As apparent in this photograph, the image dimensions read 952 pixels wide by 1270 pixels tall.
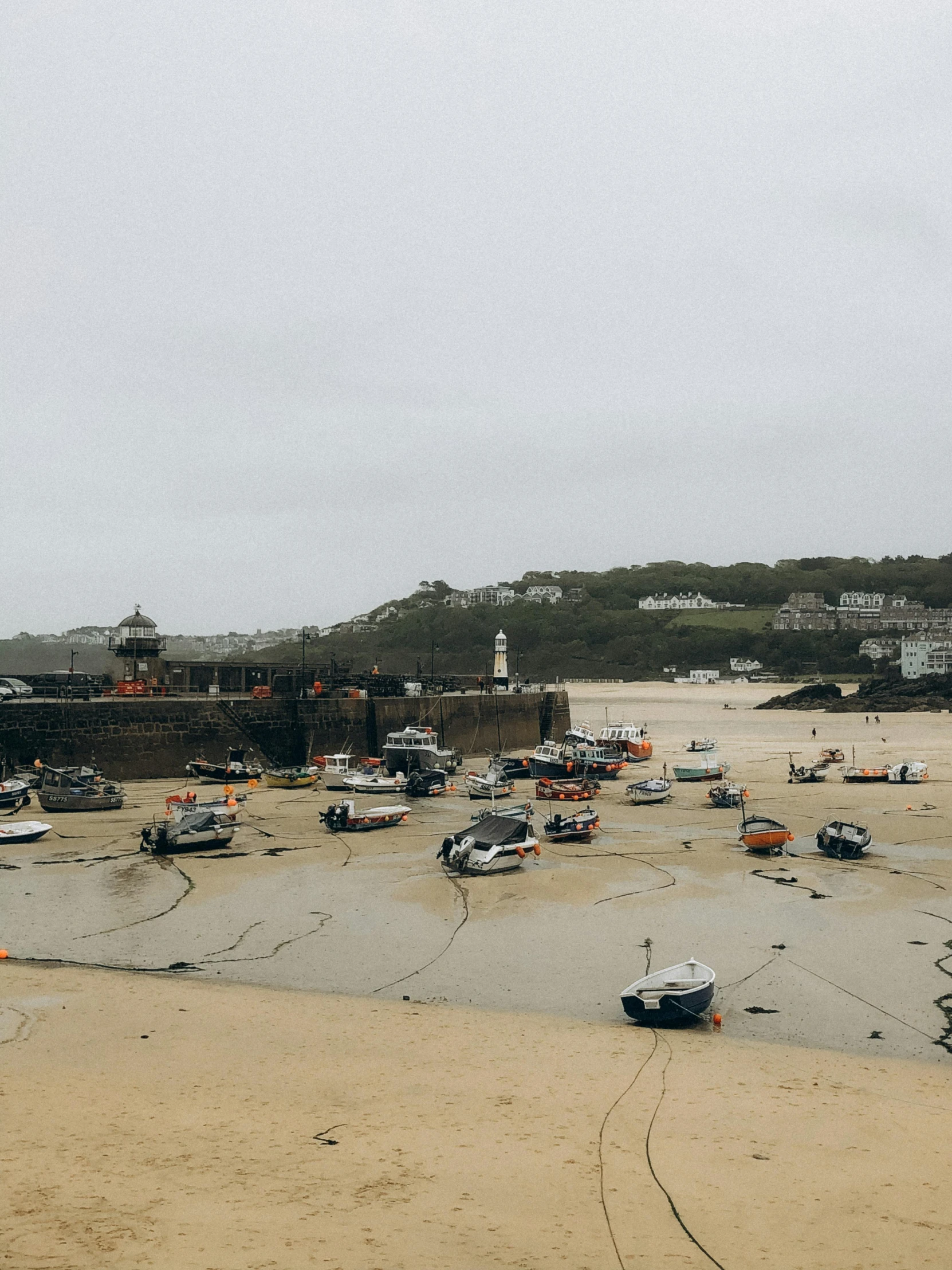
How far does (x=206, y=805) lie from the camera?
2656 cm

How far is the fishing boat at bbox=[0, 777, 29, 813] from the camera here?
2871 cm

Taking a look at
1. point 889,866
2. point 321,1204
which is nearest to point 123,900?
point 321,1204

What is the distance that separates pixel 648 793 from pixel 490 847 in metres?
11.1

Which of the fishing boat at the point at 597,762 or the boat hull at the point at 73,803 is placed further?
the fishing boat at the point at 597,762

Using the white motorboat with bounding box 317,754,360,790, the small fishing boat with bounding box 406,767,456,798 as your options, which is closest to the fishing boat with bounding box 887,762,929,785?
the small fishing boat with bounding box 406,767,456,798

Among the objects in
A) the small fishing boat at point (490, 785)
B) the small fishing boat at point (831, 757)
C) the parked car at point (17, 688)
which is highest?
the parked car at point (17, 688)

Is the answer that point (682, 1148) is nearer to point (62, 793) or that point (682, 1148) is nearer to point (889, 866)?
point (889, 866)

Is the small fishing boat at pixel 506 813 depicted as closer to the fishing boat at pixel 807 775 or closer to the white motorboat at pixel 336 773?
the white motorboat at pixel 336 773

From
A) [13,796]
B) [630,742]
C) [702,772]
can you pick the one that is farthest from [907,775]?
[13,796]

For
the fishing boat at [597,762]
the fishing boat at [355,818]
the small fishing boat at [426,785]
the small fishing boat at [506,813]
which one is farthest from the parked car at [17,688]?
the fishing boat at [597,762]

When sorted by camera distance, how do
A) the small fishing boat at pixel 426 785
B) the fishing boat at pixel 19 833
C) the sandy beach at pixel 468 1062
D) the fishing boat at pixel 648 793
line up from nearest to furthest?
the sandy beach at pixel 468 1062
the fishing boat at pixel 19 833
the fishing boat at pixel 648 793
the small fishing boat at pixel 426 785

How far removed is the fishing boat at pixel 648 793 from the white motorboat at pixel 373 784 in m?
8.01

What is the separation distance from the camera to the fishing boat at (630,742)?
1810 inches

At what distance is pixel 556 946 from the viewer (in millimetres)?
16125
